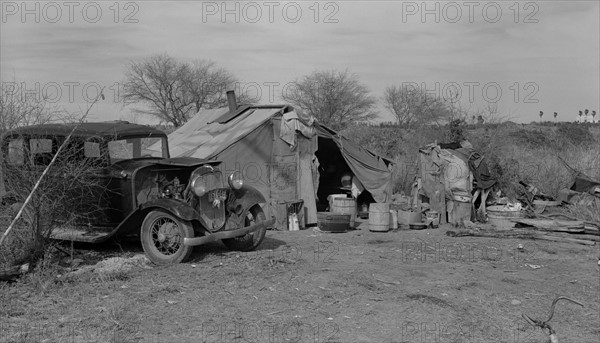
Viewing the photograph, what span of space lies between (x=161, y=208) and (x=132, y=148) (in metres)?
1.54

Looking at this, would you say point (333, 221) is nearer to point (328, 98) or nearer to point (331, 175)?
point (331, 175)

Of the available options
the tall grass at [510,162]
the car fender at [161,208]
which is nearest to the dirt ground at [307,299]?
the car fender at [161,208]

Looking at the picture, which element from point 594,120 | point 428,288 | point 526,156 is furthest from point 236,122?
point 594,120

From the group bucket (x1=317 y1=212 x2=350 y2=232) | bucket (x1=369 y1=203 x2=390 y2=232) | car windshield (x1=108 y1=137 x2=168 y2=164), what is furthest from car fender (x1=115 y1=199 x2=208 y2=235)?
bucket (x1=369 y1=203 x2=390 y2=232)

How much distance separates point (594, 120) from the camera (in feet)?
154

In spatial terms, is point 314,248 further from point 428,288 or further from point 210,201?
point 428,288

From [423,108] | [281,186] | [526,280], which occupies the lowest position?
[526,280]

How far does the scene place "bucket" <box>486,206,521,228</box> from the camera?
1201cm

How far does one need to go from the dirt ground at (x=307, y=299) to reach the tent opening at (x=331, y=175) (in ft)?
17.7

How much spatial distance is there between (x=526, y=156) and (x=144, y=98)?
23.3 metres

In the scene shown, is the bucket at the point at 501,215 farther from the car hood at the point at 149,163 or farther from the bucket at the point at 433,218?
the car hood at the point at 149,163

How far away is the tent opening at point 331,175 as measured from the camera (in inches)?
580

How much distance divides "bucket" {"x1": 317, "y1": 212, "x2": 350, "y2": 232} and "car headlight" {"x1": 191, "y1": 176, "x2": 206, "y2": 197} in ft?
13.3

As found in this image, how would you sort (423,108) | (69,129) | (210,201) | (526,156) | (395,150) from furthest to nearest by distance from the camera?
(423,108) < (395,150) < (526,156) < (210,201) < (69,129)
